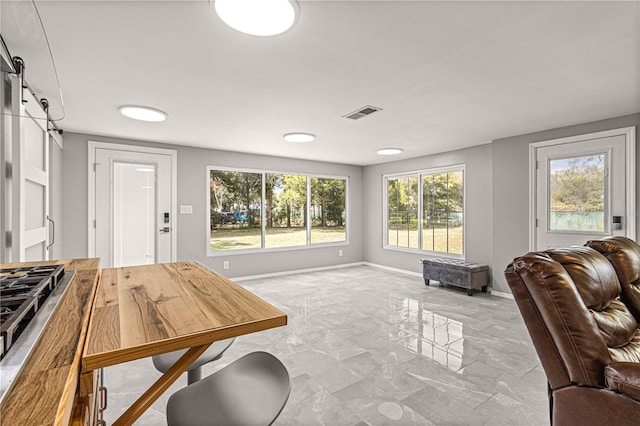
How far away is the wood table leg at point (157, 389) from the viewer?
0.81 m

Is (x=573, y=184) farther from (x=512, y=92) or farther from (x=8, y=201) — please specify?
(x=8, y=201)

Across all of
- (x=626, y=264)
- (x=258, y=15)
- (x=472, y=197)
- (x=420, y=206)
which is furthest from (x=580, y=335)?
(x=420, y=206)

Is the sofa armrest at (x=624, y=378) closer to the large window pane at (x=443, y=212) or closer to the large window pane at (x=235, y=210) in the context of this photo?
the large window pane at (x=443, y=212)

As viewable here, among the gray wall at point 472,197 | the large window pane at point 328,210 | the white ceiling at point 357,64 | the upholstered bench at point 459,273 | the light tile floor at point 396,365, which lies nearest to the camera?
the white ceiling at point 357,64

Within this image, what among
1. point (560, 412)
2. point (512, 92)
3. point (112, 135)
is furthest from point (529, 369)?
point (112, 135)

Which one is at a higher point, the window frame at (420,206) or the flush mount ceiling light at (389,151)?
the flush mount ceiling light at (389,151)

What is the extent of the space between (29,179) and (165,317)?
2433mm

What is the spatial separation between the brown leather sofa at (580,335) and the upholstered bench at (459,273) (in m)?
3.06

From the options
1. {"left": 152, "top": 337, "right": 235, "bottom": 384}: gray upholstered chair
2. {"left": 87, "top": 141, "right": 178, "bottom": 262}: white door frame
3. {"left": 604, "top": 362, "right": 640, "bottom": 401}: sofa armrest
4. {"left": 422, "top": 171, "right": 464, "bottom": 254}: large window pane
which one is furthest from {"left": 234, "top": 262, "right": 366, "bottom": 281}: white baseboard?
{"left": 604, "top": 362, "right": 640, "bottom": 401}: sofa armrest

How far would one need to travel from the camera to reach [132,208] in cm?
469

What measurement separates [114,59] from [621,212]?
508cm

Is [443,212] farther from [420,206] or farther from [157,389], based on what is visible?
[157,389]

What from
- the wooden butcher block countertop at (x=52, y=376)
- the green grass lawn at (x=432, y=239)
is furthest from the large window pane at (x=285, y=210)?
the wooden butcher block countertop at (x=52, y=376)

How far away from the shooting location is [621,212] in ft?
11.5
